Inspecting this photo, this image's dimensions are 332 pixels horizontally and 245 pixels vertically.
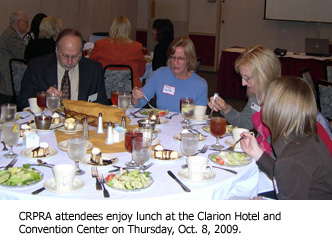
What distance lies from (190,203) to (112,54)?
3.91m

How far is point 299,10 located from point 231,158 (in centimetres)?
837

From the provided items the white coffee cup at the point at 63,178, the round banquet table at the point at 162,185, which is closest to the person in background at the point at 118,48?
the round banquet table at the point at 162,185

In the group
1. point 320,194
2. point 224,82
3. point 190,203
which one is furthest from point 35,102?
point 224,82

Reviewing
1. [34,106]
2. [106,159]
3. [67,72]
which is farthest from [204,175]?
[67,72]

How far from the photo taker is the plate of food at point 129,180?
1.78 m

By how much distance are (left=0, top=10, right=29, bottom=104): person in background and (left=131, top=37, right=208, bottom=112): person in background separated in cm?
324

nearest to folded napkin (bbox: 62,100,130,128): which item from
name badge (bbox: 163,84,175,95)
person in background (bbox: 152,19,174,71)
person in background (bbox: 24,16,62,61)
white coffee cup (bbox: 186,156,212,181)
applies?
white coffee cup (bbox: 186,156,212,181)

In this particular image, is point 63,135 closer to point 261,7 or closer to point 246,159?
point 246,159

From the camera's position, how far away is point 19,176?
1.80 meters

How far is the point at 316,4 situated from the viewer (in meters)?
9.41

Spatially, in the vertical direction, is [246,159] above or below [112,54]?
below

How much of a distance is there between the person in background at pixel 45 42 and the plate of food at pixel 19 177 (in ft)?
12.7

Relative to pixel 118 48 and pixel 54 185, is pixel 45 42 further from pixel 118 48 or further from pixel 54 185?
pixel 54 185

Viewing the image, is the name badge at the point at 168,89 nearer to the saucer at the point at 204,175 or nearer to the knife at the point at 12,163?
the saucer at the point at 204,175
